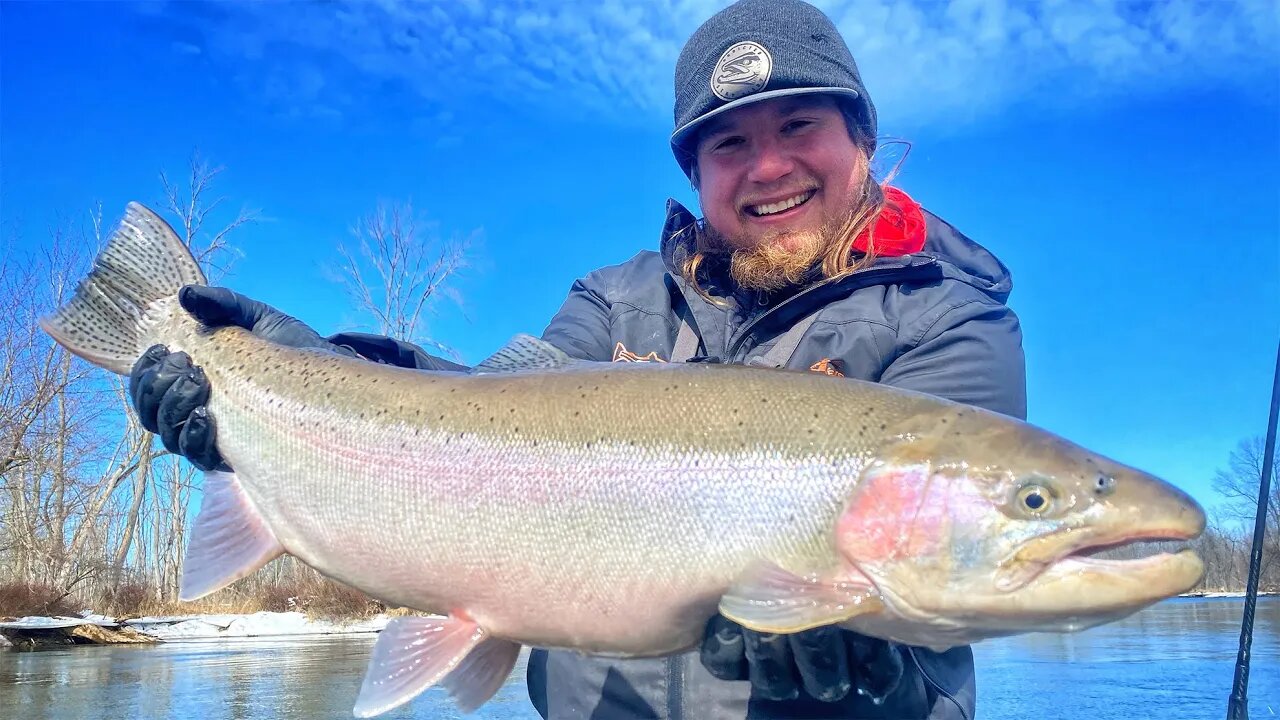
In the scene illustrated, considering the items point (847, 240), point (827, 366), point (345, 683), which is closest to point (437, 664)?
point (827, 366)

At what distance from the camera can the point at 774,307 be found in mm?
3150

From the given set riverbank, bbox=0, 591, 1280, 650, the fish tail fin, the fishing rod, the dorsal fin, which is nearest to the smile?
the dorsal fin

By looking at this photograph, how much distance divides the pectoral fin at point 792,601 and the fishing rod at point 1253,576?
3766mm

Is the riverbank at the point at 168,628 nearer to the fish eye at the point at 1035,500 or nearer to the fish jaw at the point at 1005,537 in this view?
the fish jaw at the point at 1005,537

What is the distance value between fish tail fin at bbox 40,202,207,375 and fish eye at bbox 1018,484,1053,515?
9.42ft

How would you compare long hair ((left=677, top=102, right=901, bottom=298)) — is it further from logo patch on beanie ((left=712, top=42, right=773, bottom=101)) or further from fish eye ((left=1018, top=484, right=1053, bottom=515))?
fish eye ((left=1018, top=484, right=1053, bottom=515))

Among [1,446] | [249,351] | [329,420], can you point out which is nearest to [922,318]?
[329,420]

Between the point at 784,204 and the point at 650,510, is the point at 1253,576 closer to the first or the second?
the point at 784,204

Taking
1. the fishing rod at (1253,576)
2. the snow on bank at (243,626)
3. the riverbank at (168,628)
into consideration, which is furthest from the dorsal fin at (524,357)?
the snow on bank at (243,626)

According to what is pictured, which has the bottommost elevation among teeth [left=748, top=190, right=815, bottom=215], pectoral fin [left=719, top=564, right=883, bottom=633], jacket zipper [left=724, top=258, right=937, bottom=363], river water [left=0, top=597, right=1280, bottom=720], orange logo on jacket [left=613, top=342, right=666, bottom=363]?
river water [left=0, top=597, right=1280, bottom=720]

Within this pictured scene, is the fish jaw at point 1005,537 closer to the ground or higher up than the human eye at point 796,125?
closer to the ground

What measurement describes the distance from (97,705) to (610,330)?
677cm

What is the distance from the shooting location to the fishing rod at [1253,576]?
461 cm

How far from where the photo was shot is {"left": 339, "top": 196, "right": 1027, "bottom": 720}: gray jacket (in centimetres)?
257
